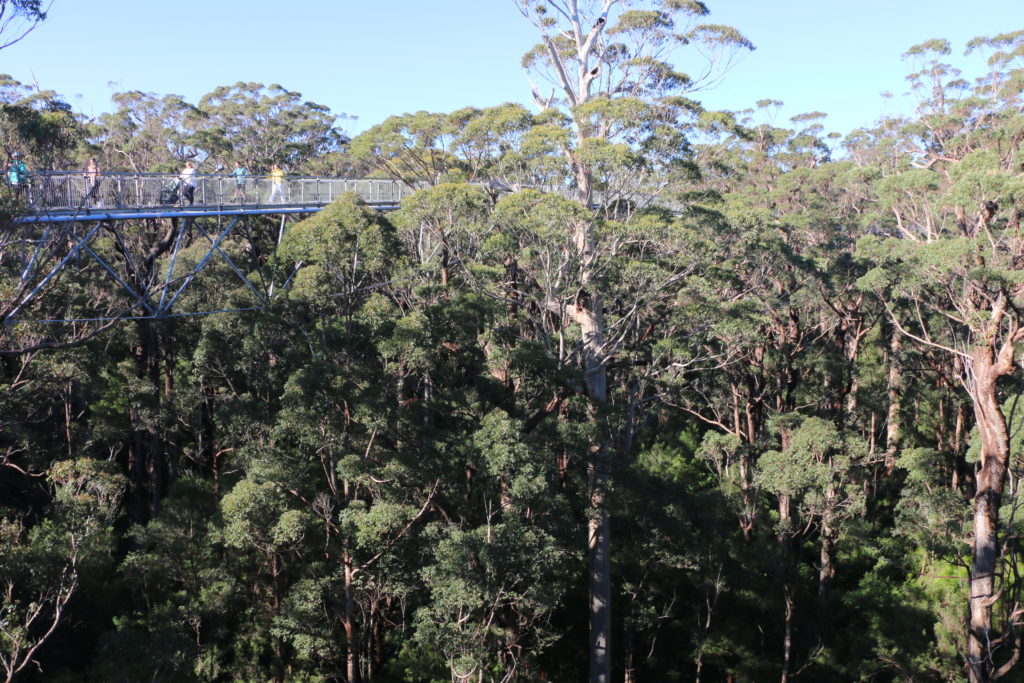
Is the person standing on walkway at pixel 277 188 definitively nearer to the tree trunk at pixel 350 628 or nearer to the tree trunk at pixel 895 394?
the tree trunk at pixel 350 628

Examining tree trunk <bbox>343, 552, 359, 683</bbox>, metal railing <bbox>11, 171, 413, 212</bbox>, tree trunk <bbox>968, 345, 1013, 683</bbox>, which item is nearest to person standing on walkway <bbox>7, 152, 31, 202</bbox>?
metal railing <bbox>11, 171, 413, 212</bbox>

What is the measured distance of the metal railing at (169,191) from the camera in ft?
41.3

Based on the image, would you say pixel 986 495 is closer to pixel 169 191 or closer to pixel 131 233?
pixel 169 191

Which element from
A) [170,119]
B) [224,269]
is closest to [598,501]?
[224,269]

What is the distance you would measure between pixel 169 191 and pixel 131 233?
6505 mm

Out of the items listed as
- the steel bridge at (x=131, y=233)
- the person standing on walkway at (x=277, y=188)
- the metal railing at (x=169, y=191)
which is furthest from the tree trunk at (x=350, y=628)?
the person standing on walkway at (x=277, y=188)

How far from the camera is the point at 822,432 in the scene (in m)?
17.5

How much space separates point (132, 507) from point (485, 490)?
36.1 ft

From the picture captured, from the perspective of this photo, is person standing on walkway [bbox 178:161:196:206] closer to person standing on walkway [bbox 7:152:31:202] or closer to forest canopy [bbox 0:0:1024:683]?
forest canopy [bbox 0:0:1024:683]

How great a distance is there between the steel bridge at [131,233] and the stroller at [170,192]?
19mm

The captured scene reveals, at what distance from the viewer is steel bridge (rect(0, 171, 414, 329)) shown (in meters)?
11.8

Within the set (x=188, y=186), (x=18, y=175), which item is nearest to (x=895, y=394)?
(x=188, y=186)

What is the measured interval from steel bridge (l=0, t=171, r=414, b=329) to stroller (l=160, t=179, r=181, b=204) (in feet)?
0.06

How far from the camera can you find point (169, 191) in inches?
607
